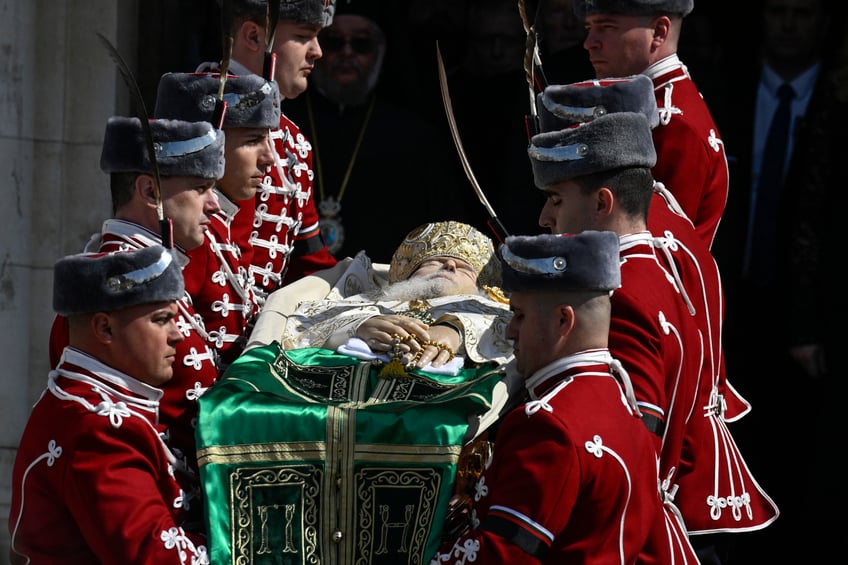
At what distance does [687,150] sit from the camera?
260 inches

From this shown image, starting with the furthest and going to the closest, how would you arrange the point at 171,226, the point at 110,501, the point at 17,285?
the point at 17,285
the point at 171,226
the point at 110,501

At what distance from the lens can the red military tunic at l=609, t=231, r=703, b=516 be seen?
583 centimetres

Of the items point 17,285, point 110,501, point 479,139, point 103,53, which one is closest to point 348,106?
point 479,139

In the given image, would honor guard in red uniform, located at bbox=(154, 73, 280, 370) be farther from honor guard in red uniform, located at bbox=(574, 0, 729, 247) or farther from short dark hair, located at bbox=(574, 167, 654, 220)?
short dark hair, located at bbox=(574, 167, 654, 220)

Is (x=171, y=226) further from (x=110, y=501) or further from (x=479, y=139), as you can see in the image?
(x=479, y=139)

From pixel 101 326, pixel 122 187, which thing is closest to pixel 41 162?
pixel 122 187

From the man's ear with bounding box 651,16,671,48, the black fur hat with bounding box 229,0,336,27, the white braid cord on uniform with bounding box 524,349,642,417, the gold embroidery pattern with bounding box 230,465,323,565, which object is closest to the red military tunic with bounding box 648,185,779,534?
the man's ear with bounding box 651,16,671,48

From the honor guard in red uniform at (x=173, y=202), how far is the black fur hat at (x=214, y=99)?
29 cm

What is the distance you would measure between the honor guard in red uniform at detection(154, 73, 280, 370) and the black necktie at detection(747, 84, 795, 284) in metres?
3.35

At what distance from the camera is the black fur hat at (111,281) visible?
5.76m

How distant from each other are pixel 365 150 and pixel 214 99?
3.36 m

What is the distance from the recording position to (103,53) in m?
9.23

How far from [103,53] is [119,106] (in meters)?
0.32

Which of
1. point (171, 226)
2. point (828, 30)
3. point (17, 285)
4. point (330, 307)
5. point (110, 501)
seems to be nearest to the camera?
point (110, 501)
